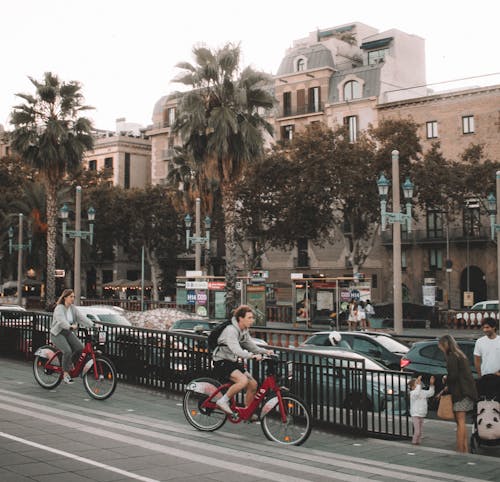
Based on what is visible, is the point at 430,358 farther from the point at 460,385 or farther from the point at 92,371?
the point at 92,371

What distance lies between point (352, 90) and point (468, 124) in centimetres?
1114

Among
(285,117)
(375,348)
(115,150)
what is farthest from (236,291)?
(115,150)

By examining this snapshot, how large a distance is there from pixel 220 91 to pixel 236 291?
9470 mm

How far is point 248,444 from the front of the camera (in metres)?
9.63

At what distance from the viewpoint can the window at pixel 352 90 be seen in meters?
62.6

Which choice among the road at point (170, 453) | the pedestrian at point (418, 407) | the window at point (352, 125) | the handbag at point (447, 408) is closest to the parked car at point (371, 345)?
the road at point (170, 453)

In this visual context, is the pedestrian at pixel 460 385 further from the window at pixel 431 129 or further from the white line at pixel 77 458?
the window at pixel 431 129

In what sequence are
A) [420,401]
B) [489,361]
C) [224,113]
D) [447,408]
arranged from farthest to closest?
[224,113], [489,361], [420,401], [447,408]

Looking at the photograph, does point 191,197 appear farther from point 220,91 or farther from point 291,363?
point 291,363

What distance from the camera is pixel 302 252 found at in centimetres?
6556

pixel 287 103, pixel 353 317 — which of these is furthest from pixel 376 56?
pixel 353 317

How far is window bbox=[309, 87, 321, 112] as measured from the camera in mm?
65000

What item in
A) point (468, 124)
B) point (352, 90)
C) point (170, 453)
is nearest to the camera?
point (170, 453)

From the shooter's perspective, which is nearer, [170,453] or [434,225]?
[170,453]
